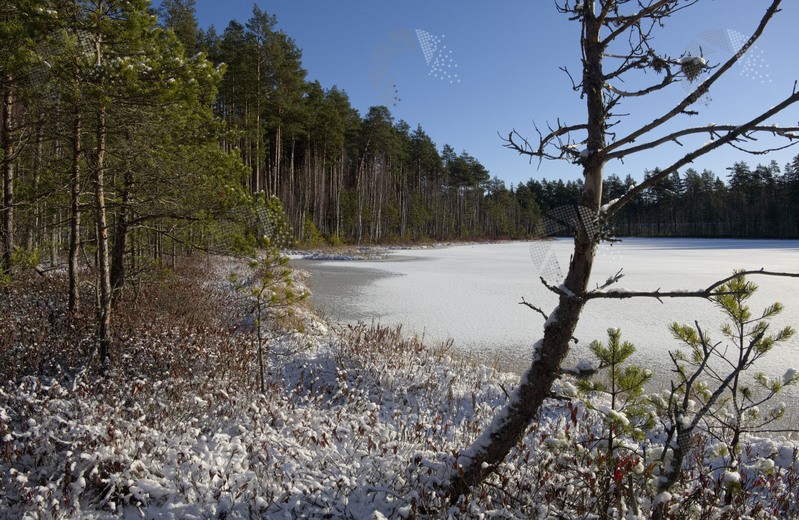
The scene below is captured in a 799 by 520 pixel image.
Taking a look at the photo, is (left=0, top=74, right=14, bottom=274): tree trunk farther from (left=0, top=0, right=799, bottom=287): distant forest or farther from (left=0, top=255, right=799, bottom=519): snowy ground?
(left=0, top=255, right=799, bottom=519): snowy ground

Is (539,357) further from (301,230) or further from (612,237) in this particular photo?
(301,230)

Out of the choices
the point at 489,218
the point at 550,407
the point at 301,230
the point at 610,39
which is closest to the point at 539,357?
the point at 610,39

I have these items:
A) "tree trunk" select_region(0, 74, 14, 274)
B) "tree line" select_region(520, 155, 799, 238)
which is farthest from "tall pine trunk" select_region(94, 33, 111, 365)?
"tree line" select_region(520, 155, 799, 238)

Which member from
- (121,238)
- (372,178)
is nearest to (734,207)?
(372,178)

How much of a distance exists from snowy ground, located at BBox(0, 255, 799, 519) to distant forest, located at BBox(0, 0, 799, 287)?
1676mm

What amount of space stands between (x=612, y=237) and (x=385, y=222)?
48.2 metres

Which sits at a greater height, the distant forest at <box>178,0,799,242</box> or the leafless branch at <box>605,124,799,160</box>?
the distant forest at <box>178,0,799,242</box>

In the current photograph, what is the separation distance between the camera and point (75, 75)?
499cm

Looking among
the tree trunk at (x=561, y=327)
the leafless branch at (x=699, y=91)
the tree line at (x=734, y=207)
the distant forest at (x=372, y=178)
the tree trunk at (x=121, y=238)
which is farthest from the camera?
the tree line at (x=734, y=207)

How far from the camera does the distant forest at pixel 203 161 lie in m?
5.27

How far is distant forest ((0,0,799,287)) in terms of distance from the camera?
5266 mm

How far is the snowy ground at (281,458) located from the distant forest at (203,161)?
5.50ft

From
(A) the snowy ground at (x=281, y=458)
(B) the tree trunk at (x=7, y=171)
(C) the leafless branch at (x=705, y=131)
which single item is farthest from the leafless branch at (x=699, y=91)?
(B) the tree trunk at (x=7, y=171)

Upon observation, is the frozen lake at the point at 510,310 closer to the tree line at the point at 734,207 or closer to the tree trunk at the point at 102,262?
the tree trunk at the point at 102,262
